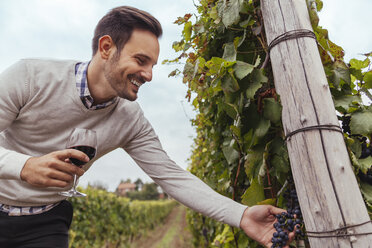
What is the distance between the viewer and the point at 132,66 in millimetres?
2064

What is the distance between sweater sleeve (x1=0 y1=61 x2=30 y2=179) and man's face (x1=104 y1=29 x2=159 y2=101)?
57cm

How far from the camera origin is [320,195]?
3.73 feet

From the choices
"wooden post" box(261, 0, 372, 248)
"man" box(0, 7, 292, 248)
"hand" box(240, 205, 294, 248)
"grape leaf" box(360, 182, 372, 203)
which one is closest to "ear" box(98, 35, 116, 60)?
"man" box(0, 7, 292, 248)

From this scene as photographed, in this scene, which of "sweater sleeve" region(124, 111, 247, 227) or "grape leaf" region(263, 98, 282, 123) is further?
"sweater sleeve" region(124, 111, 247, 227)

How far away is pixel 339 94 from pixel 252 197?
0.73 metres

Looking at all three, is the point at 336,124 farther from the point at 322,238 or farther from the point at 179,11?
the point at 179,11

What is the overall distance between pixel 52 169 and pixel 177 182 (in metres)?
0.90

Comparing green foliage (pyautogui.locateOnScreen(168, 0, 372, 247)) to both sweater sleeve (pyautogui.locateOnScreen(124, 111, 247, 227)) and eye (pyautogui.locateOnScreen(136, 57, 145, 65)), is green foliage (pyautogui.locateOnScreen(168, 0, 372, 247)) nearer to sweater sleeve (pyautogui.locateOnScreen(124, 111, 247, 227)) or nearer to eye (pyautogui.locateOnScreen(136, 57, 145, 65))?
sweater sleeve (pyautogui.locateOnScreen(124, 111, 247, 227))

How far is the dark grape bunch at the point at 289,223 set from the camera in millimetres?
1360

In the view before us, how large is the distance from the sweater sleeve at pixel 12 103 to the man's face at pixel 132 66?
1.87 ft

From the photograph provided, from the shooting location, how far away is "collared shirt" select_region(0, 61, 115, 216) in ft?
6.55

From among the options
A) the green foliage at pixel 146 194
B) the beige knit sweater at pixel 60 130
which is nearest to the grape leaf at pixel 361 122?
the beige knit sweater at pixel 60 130

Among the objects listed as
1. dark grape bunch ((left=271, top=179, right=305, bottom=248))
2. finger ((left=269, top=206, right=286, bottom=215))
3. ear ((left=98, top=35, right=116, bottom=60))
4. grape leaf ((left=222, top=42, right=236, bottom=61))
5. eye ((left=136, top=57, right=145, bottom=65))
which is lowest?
dark grape bunch ((left=271, top=179, right=305, bottom=248))

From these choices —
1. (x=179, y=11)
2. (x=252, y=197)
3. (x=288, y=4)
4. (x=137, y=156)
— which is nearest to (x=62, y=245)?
(x=137, y=156)
